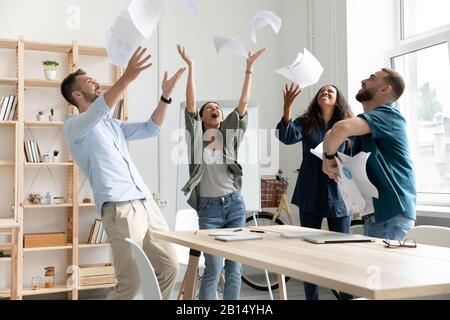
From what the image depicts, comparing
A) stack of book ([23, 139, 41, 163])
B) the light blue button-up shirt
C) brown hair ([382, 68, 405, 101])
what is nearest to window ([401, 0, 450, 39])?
brown hair ([382, 68, 405, 101])

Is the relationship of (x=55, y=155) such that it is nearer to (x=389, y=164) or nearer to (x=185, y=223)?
(x=185, y=223)

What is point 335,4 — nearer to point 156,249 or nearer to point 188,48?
point 188,48

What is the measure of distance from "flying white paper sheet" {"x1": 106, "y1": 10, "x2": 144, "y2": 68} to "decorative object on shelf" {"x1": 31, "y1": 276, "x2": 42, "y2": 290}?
2.41 meters

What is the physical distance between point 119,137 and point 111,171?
0.28 m

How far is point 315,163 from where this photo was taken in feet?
9.85

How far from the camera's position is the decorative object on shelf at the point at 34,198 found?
4125 mm

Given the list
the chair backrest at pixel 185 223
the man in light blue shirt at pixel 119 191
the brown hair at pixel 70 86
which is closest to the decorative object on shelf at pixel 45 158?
the chair backrest at pixel 185 223

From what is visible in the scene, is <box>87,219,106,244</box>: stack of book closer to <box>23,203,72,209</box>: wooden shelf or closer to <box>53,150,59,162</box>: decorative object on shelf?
<box>23,203,72,209</box>: wooden shelf

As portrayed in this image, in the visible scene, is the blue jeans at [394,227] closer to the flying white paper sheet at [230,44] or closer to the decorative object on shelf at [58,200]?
the flying white paper sheet at [230,44]

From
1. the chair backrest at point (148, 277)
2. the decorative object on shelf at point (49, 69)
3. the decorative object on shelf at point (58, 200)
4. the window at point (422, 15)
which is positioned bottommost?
the chair backrest at point (148, 277)

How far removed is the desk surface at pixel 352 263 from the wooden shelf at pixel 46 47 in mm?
2732

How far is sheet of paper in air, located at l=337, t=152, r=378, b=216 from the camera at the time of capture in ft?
6.49

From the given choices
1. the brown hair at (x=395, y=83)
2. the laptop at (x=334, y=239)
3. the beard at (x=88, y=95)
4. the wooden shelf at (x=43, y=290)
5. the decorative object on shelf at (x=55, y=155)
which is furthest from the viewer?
the decorative object on shelf at (x=55, y=155)
